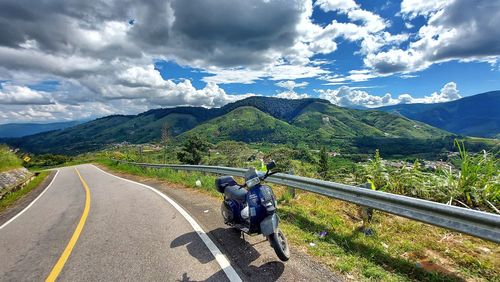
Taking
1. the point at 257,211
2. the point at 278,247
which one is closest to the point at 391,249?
the point at 278,247

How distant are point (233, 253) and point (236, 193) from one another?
1065mm

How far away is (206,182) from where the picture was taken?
12656mm

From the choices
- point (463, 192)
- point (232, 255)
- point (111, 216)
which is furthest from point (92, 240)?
point (463, 192)

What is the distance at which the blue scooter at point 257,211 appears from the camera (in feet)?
14.5

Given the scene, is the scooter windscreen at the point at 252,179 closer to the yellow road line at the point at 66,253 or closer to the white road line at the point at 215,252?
→ the white road line at the point at 215,252

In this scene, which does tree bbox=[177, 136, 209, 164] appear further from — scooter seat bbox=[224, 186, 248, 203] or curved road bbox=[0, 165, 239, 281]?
scooter seat bbox=[224, 186, 248, 203]

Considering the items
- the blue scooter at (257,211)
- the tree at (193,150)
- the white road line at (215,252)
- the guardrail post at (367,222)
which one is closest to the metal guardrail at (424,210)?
the guardrail post at (367,222)

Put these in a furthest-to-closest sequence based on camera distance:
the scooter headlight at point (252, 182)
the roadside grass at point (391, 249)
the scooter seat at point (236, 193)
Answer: the scooter seat at point (236, 193), the scooter headlight at point (252, 182), the roadside grass at point (391, 249)

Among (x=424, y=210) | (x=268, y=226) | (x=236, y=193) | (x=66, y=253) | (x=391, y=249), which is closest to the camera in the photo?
(x=424, y=210)

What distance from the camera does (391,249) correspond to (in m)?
4.85

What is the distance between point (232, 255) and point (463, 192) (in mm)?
4751

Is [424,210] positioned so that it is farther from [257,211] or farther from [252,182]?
[252,182]

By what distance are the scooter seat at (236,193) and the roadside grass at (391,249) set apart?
1318 mm

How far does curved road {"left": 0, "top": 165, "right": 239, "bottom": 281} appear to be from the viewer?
454 centimetres
